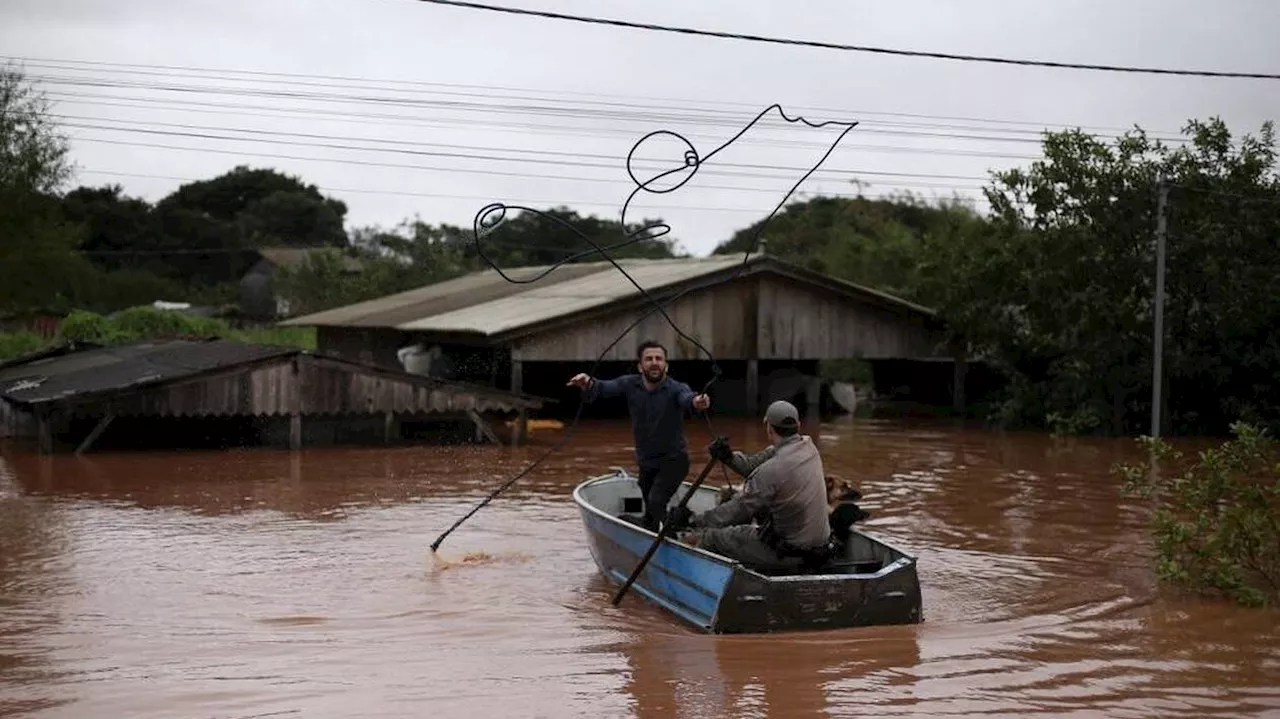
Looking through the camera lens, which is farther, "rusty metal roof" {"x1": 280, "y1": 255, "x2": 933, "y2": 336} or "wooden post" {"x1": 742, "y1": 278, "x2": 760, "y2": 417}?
"wooden post" {"x1": 742, "y1": 278, "x2": 760, "y2": 417}

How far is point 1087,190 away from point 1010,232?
6.69 feet

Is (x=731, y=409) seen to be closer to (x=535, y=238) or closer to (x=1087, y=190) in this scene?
(x=1087, y=190)

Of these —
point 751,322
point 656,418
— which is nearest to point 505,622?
point 656,418

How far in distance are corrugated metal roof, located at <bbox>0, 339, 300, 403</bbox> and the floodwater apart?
8.65 ft

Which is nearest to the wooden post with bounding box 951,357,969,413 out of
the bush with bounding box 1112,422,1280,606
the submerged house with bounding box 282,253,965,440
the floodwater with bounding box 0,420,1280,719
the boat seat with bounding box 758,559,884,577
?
the submerged house with bounding box 282,253,965,440

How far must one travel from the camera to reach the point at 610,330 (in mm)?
26922

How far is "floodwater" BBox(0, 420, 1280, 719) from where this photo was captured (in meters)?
8.45

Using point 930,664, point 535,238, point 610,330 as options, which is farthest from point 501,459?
point 535,238

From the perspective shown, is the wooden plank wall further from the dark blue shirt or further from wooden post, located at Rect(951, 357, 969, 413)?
the dark blue shirt

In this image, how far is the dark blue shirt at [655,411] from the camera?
38.2 ft

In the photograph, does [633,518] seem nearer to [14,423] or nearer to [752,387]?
[14,423]

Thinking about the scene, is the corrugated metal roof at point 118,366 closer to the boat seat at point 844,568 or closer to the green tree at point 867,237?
the green tree at point 867,237

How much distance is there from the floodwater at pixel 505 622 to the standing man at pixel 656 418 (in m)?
1.05

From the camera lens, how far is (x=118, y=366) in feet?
77.4
